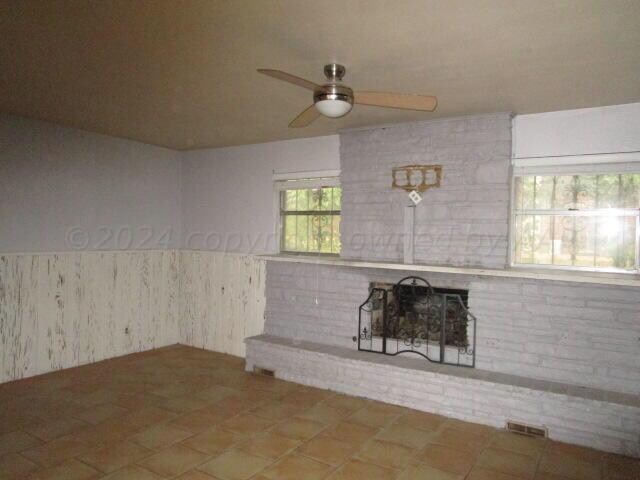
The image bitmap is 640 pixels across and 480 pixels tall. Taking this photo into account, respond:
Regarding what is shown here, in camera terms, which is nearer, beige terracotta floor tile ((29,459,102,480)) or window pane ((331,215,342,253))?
beige terracotta floor tile ((29,459,102,480))

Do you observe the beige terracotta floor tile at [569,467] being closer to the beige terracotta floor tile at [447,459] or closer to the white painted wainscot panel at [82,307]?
the beige terracotta floor tile at [447,459]

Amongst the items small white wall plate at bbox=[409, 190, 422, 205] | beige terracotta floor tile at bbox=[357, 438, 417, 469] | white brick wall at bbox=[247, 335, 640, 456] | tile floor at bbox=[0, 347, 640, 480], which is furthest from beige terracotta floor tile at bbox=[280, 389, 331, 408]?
small white wall plate at bbox=[409, 190, 422, 205]

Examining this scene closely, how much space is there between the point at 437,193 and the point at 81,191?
3562 mm

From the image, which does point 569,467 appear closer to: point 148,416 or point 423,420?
point 423,420

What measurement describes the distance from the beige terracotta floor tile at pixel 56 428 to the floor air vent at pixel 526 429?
124 inches

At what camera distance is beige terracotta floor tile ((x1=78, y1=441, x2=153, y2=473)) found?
277 centimetres

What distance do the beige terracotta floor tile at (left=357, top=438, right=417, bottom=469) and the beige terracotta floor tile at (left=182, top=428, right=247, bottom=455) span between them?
2.82 ft

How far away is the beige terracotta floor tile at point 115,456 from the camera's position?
277 cm

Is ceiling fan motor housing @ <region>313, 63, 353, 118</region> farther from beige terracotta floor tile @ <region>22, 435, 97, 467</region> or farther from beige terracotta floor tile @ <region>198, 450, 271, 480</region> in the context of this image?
beige terracotta floor tile @ <region>22, 435, 97, 467</region>

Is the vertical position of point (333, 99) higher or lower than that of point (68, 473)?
higher

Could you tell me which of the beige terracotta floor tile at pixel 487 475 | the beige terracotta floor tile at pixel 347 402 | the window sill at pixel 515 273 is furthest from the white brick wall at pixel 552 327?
the beige terracotta floor tile at pixel 487 475

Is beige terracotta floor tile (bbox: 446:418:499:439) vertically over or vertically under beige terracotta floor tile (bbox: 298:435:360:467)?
over

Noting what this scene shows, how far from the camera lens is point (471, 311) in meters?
3.73

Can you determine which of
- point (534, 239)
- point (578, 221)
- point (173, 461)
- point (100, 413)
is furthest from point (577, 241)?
point (100, 413)
